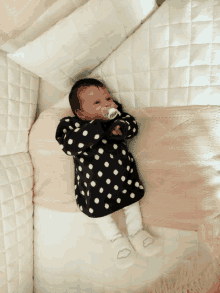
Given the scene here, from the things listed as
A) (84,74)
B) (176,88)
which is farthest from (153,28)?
(84,74)

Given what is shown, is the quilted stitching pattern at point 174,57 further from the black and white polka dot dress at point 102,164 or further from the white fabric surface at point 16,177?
the white fabric surface at point 16,177

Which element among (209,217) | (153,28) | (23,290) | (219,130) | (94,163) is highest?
(153,28)

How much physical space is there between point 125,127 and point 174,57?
37 cm

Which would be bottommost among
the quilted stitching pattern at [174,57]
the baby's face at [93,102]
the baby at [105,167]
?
the baby at [105,167]

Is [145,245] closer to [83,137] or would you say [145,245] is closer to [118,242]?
[118,242]

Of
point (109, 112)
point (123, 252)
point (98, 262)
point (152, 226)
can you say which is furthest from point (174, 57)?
point (98, 262)

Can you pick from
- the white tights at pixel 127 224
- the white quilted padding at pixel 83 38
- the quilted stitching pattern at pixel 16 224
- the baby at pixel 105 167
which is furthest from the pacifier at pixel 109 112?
the quilted stitching pattern at pixel 16 224

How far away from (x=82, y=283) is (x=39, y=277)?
24cm

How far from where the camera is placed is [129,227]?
899 millimetres

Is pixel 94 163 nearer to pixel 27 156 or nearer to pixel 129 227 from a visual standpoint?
pixel 129 227

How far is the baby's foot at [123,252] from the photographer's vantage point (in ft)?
2.88

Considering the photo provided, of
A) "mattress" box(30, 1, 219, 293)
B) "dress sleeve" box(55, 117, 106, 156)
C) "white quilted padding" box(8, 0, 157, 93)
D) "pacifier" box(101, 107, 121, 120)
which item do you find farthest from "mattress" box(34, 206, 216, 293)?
"white quilted padding" box(8, 0, 157, 93)

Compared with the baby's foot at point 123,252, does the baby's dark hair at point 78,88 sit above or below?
above

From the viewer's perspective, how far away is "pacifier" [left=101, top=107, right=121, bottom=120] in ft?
2.73
